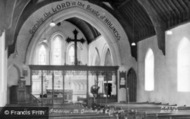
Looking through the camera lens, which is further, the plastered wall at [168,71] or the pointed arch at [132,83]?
the pointed arch at [132,83]

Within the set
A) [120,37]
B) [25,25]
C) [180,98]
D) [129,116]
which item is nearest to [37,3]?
[25,25]

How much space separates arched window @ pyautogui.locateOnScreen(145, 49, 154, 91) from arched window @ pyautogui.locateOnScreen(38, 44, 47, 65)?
39.7 ft

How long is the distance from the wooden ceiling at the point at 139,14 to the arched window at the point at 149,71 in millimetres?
1121

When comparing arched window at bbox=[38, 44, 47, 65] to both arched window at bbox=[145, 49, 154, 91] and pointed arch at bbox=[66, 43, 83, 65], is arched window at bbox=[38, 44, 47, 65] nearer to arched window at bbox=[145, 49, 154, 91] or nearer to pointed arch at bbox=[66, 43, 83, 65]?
pointed arch at bbox=[66, 43, 83, 65]

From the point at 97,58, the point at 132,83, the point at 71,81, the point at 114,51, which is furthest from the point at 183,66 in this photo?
the point at 97,58

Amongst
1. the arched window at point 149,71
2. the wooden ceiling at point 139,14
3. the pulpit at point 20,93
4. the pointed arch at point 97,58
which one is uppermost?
the wooden ceiling at point 139,14

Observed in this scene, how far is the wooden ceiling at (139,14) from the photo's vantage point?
18.0m

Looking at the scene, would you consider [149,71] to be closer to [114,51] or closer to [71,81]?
[114,51]

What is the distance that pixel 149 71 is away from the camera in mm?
22266

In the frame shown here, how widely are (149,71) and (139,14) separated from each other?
Result: 3323 millimetres

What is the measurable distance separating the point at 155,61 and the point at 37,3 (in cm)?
768

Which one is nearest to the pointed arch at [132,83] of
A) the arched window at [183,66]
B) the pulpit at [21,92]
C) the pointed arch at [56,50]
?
the arched window at [183,66]

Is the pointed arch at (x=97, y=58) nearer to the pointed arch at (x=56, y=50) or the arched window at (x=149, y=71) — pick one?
the pointed arch at (x=56, y=50)

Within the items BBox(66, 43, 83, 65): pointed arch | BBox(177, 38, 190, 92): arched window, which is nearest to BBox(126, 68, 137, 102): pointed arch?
BBox(177, 38, 190, 92): arched window
